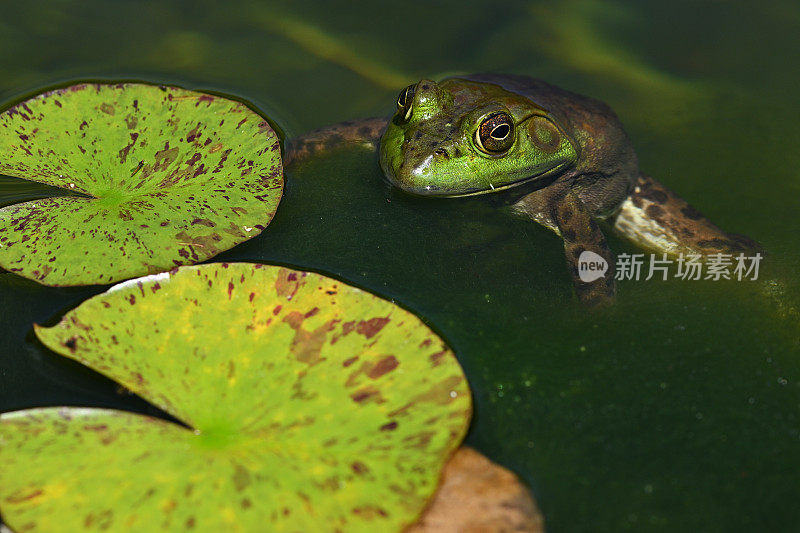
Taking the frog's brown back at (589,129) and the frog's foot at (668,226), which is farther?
the frog's brown back at (589,129)

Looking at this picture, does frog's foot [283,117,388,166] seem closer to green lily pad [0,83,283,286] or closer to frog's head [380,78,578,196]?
frog's head [380,78,578,196]

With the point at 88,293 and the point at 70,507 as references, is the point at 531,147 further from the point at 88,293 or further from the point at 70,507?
the point at 70,507

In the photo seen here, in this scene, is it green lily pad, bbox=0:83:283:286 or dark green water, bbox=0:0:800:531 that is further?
green lily pad, bbox=0:83:283:286

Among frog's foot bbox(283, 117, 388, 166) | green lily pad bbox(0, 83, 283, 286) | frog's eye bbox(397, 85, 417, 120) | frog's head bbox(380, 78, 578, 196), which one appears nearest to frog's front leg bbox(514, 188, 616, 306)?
frog's head bbox(380, 78, 578, 196)

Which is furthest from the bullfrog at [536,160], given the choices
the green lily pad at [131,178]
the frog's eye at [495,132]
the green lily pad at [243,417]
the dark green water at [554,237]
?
the green lily pad at [243,417]

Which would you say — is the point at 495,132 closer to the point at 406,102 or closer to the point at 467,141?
the point at 467,141

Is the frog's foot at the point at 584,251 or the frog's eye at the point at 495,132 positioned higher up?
the frog's eye at the point at 495,132

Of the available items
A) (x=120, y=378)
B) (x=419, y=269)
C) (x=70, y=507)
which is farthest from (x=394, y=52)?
(x=70, y=507)

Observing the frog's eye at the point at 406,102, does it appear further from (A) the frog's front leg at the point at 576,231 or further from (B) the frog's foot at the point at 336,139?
(A) the frog's front leg at the point at 576,231
